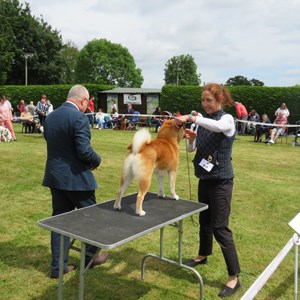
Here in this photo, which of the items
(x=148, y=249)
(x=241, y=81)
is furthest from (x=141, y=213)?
(x=241, y=81)

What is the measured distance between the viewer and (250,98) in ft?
76.2

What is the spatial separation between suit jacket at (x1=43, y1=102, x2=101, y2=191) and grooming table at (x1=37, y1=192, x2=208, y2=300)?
0.36m

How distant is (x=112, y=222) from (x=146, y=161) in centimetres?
63

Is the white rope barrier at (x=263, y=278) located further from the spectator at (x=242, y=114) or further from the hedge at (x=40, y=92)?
the hedge at (x=40, y=92)

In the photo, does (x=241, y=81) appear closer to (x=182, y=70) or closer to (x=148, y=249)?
(x=182, y=70)

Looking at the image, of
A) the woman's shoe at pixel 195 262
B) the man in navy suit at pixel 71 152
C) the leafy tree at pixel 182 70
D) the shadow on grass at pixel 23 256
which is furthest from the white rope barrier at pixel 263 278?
the leafy tree at pixel 182 70

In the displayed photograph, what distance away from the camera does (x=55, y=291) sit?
3.49 metres

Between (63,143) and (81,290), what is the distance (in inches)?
54.1

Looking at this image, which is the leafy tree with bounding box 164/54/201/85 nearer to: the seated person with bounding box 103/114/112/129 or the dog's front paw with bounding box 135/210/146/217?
the seated person with bounding box 103/114/112/129

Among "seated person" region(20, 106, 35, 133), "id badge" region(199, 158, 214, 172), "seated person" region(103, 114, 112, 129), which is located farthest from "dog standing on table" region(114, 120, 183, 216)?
"seated person" region(103, 114, 112, 129)

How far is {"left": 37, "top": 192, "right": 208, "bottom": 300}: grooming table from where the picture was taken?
254 centimetres

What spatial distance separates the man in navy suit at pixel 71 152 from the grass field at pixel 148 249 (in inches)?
37.0

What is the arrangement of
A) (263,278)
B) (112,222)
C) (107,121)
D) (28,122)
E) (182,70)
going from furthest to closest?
(182,70), (107,121), (28,122), (112,222), (263,278)

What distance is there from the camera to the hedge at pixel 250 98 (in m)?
22.1
